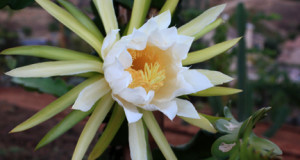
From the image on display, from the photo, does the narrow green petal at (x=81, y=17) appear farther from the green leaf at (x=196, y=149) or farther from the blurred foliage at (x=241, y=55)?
the blurred foliage at (x=241, y=55)

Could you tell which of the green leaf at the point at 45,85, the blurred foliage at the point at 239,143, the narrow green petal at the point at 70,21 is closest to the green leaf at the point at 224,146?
the blurred foliage at the point at 239,143

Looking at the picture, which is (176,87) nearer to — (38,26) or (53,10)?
(53,10)

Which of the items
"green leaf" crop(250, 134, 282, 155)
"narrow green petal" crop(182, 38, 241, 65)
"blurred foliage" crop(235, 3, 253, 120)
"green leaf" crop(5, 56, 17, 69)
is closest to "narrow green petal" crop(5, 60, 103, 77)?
"narrow green petal" crop(182, 38, 241, 65)

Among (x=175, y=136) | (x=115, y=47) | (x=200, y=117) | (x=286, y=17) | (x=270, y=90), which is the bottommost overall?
(x=286, y=17)

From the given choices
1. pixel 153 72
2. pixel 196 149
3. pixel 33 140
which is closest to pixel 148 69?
pixel 153 72

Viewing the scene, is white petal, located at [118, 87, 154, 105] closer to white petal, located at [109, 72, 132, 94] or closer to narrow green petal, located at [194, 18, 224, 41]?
white petal, located at [109, 72, 132, 94]

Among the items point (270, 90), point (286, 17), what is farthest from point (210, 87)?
point (286, 17)

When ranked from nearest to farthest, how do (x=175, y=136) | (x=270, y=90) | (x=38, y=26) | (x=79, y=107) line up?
(x=79, y=107)
(x=175, y=136)
(x=270, y=90)
(x=38, y=26)
